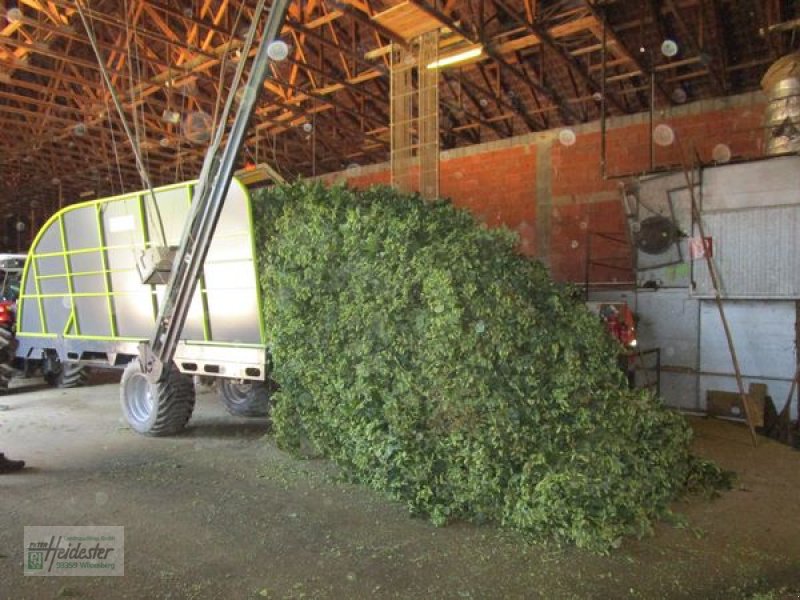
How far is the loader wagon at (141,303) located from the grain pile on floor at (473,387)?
4.25 ft

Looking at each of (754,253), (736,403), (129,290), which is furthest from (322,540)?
(754,253)

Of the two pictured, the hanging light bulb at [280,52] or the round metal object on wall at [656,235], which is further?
the hanging light bulb at [280,52]

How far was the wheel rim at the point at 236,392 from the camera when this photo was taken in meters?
7.90

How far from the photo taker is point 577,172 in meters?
14.1

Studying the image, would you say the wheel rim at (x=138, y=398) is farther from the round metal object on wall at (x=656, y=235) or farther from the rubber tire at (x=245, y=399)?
the round metal object on wall at (x=656, y=235)

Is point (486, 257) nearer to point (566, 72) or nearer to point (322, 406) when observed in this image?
point (322, 406)

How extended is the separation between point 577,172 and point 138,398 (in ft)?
35.8

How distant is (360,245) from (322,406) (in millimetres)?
1424

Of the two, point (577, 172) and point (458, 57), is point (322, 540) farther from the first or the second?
point (577, 172)

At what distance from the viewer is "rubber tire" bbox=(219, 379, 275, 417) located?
7.77 m

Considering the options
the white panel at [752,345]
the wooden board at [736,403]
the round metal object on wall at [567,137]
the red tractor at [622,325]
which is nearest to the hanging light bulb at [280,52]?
the red tractor at [622,325]

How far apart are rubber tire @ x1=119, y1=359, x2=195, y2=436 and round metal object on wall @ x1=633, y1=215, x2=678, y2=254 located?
20.5 ft

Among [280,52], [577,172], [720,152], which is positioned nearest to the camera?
[280,52]

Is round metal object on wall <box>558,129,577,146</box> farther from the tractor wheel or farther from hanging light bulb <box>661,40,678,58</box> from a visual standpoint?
the tractor wheel
